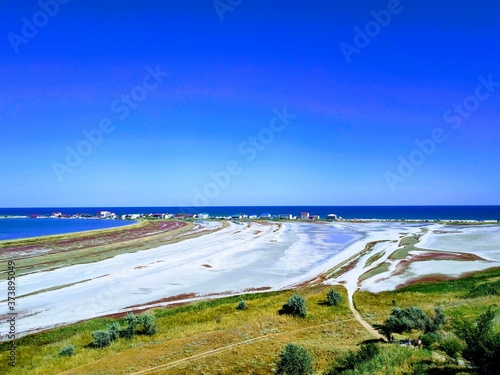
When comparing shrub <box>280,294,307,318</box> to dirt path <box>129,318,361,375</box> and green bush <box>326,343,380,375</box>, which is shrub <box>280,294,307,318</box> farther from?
green bush <box>326,343,380,375</box>

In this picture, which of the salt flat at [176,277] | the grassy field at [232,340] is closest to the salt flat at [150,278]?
the salt flat at [176,277]

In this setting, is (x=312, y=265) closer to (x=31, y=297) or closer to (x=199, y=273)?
(x=199, y=273)

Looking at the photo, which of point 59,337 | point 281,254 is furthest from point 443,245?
point 59,337

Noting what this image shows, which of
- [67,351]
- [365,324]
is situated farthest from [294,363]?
[67,351]

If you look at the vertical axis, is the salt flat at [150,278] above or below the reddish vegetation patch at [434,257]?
below

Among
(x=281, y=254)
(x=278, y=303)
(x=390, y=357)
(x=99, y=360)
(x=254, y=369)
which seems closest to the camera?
(x=390, y=357)

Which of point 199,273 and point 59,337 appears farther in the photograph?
point 199,273

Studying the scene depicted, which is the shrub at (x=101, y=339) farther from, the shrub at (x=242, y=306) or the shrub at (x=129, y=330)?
the shrub at (x=242, y=306)
